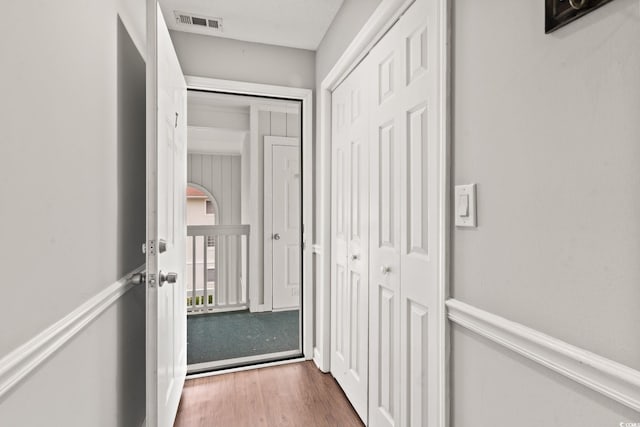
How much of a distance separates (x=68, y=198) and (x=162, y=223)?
1.84 ft

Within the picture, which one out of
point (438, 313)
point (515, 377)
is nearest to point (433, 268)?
point (438, 313)

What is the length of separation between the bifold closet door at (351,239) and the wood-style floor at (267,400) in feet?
0.36

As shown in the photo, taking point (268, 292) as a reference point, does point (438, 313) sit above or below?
above

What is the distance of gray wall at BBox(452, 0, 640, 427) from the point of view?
0.59 m

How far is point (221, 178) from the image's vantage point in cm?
575

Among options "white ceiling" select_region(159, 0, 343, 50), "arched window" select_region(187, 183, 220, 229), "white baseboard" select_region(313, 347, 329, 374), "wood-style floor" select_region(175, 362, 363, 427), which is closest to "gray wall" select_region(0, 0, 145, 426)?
"wood-style floor" select_region(175, 362, 363, 427)

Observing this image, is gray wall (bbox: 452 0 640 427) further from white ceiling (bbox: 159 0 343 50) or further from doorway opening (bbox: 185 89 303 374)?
doorway opening (bbox: 185 89 303 374)

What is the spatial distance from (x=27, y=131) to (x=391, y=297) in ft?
4.49

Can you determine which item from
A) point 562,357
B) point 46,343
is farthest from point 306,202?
point 562,357

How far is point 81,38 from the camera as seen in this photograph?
0.96 m

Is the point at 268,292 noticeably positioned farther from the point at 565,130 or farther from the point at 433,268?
the point at 565,130

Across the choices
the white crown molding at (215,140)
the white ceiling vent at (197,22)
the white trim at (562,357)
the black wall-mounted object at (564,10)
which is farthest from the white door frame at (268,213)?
the black wall-mounted object at (564,10)

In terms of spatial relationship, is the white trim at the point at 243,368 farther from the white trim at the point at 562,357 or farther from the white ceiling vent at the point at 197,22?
the white ceiling vent at the point at 197,22

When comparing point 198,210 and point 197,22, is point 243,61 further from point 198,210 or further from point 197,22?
point 198,210
